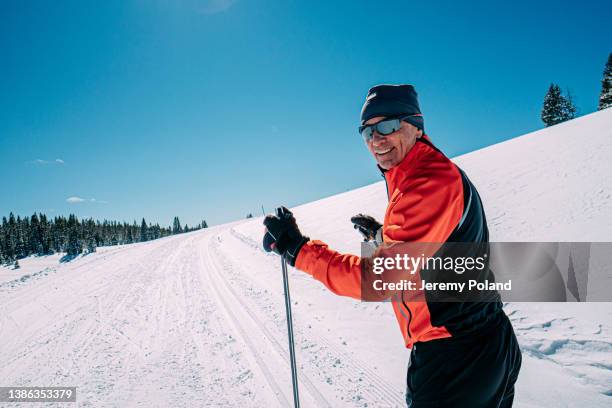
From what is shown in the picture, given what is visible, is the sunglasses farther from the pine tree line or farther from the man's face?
the pine tree line

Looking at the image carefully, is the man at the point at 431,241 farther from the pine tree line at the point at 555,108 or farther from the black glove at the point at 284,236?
the pine tree line at the point at 555,108

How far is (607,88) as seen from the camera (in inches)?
1173

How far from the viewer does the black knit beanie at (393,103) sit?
5.84 feet

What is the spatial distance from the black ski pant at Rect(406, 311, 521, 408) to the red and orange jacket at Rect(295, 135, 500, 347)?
7cm

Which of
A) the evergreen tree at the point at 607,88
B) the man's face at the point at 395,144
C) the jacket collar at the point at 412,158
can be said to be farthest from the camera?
the evergreen tree at the point at 607,88

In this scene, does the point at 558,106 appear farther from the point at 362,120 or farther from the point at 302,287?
the point at 362,120

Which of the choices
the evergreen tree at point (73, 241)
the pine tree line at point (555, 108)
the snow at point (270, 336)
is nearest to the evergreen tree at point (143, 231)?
the evergreen tree at point (73, 241)

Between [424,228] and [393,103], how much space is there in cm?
90

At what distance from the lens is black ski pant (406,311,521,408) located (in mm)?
1453

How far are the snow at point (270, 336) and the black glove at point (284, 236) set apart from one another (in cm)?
252

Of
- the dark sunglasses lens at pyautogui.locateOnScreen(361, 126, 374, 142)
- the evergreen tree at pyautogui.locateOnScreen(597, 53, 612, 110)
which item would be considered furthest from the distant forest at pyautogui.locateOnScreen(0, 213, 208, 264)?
the evergreen tree at pyautogui.locateOnScreen(597, 53, 612, 110)

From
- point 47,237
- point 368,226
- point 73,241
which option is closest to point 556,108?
point 368,226

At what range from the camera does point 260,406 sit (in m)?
3.24

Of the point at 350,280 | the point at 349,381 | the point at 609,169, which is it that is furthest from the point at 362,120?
the point at 609,169
